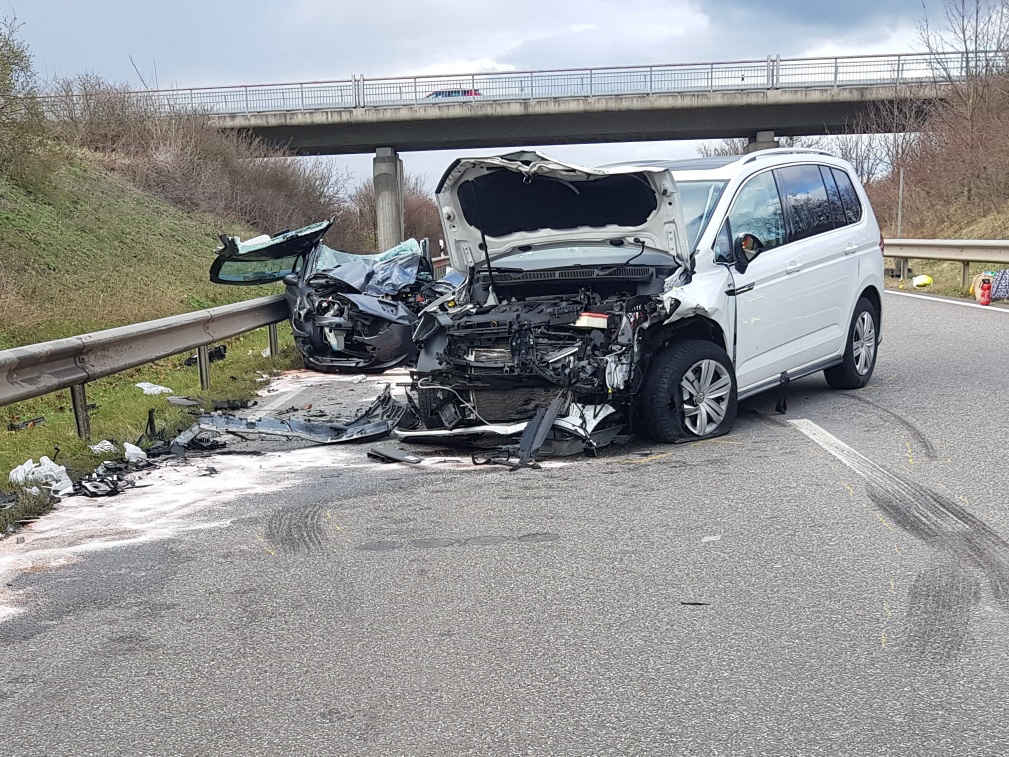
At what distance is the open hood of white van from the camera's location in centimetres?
740

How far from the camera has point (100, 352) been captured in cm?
863

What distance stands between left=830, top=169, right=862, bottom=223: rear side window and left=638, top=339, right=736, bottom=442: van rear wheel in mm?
2517

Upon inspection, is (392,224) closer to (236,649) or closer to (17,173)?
(17,173)

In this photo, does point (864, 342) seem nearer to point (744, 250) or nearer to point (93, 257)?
point (744, 250)

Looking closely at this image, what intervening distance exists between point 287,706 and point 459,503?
2563 millimetres

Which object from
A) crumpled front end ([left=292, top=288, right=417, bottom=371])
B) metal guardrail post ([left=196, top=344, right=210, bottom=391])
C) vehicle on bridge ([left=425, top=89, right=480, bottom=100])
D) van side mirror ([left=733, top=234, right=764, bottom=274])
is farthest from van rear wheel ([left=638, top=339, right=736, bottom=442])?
vehicle on bridge ([left=425, top=89, right=480, bottom=100])

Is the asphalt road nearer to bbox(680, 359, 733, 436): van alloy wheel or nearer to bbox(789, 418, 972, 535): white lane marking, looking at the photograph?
bbox(789, 418, 972, 535): white lane marking

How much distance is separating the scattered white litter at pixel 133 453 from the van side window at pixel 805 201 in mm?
5073

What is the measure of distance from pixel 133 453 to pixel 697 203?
4451 millimetres

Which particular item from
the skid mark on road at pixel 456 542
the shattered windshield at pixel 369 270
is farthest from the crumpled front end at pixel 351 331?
the skid mark on road at pixel 456 542

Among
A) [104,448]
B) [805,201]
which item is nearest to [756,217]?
[805,201]

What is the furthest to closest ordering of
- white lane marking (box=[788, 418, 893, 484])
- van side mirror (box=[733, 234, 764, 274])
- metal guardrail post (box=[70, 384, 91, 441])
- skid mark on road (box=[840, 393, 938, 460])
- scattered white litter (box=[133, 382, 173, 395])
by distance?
scattered white litter (box=[133, 382, 173, 395]), metal guardrail post (box=[70, 384, 91, 441]), van side mirror (box=[733, 234, 764, 274]), skid mark on road (box=[840, 393, 938, 460]), white lane marking (box=[788, 418, 893, 484])

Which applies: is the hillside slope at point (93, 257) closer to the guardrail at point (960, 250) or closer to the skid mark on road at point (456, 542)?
the skid mark on road at point (456, 542)

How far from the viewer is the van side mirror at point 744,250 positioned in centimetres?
768
